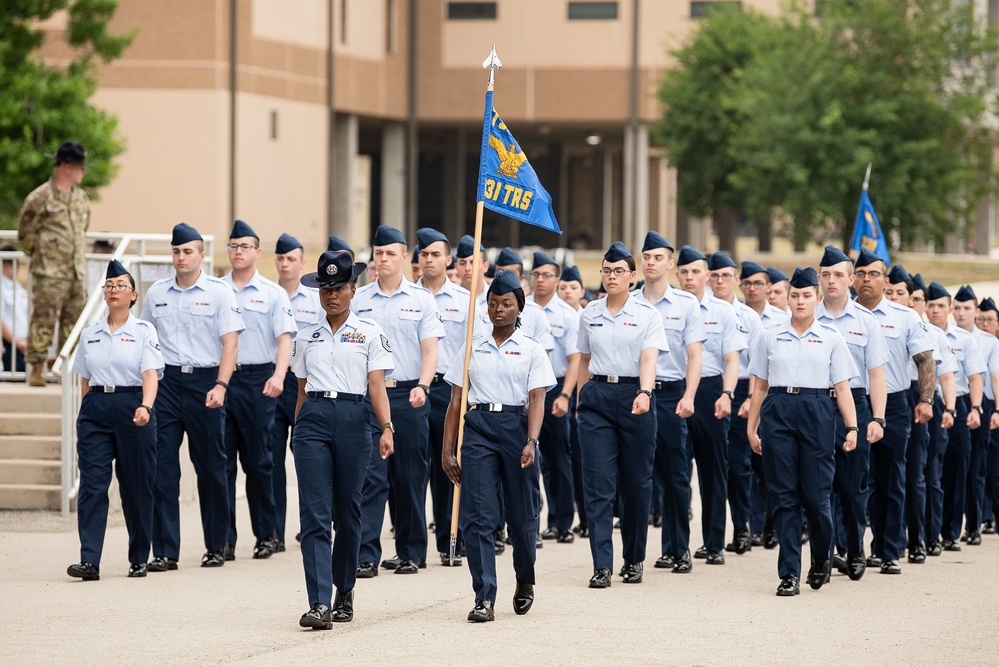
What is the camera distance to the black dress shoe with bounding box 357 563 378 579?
11422 millimetres

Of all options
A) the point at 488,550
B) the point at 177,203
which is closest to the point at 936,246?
the point at 177,203

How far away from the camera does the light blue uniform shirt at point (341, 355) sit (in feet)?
30.3

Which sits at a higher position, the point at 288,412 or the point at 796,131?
the point at 796,131

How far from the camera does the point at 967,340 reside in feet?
47.2

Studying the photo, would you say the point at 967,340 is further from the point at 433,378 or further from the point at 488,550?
the point at 488,550

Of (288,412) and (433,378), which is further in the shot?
(288,412)

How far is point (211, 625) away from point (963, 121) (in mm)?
31981

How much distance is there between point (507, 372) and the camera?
977 centimetres

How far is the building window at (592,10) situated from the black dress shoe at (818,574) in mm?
39478

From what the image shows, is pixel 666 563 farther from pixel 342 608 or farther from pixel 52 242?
pixel 52 242

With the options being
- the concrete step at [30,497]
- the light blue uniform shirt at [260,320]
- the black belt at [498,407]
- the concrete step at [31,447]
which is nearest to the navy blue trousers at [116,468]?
the light blue uniform shirt at [260,320]

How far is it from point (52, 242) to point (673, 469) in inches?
250

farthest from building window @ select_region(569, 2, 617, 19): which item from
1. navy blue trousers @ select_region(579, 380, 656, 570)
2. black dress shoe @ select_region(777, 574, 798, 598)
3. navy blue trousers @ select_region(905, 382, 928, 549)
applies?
black dress shoe @ select_region(777, 574, 798, 598)

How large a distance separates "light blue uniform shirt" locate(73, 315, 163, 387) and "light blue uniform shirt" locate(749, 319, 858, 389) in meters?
4.18
